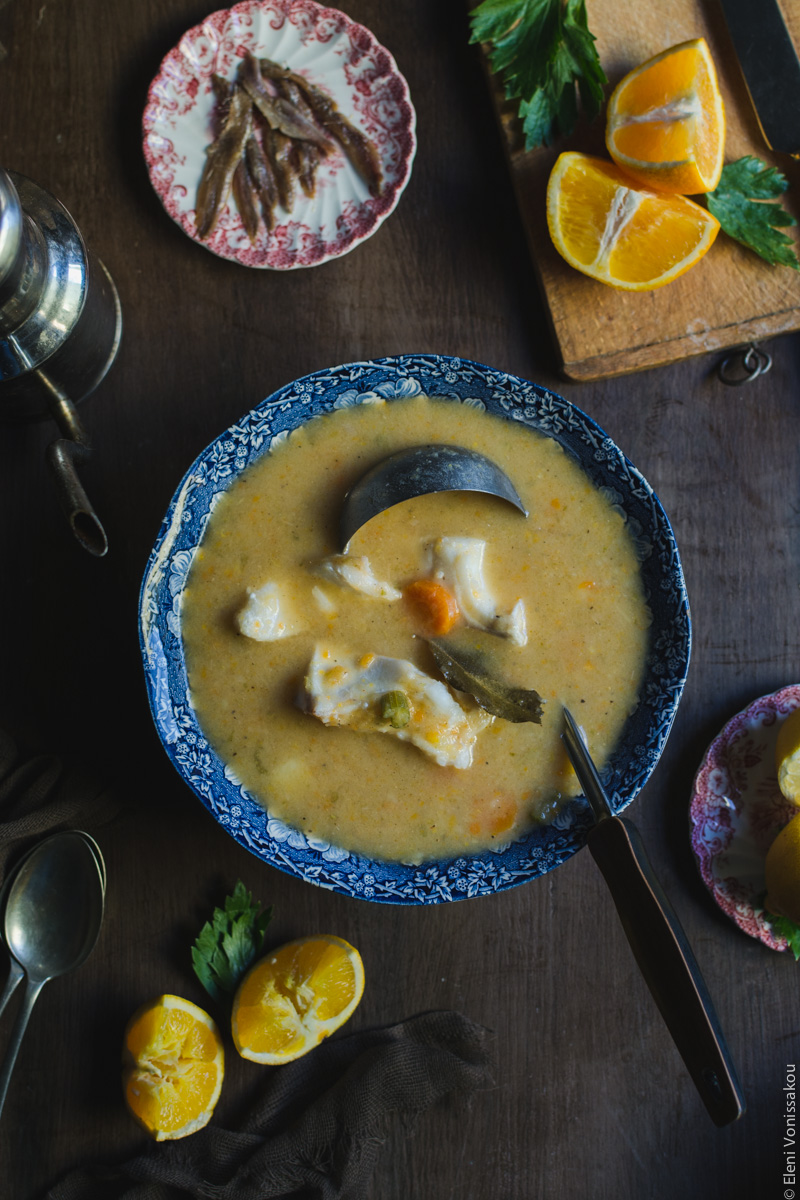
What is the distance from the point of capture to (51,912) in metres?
1.88

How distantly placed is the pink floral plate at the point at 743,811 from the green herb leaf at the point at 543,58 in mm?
1476

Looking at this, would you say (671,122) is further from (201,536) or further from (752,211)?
(201,536)

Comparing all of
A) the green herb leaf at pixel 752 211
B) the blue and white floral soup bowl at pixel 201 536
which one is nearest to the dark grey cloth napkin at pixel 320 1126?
the blue and white floral soup bowl at pixel 201 536

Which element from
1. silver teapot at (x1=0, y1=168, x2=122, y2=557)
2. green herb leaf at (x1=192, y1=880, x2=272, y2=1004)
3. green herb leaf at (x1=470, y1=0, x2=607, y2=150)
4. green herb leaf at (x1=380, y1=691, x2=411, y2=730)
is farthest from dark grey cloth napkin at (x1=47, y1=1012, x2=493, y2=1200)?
green herb leaf at (x1=470, y1=0, x2=607, y2=150)

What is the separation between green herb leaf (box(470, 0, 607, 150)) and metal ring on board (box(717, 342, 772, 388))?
68 centimetres

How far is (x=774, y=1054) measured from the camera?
203cm

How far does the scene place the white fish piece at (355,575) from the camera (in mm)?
1734

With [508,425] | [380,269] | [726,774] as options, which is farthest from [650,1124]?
[380,269]

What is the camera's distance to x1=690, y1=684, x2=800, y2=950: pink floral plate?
2.01 m

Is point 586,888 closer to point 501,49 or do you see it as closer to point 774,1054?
point 774,1054

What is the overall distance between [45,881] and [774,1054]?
1749 mm

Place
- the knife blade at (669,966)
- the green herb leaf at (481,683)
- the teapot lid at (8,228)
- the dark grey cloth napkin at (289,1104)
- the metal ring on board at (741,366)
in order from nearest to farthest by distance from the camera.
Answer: the knife blade at (669,966) < the teapot lid at (8,228) < the green herb leaf at (481,683) < the dark grey cloth napkin at (289,1104) < the metal ring on board at (741,366)

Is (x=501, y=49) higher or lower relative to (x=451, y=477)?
higher

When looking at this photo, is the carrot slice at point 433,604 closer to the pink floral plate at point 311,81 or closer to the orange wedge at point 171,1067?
the pink floral plate at point 311,81
